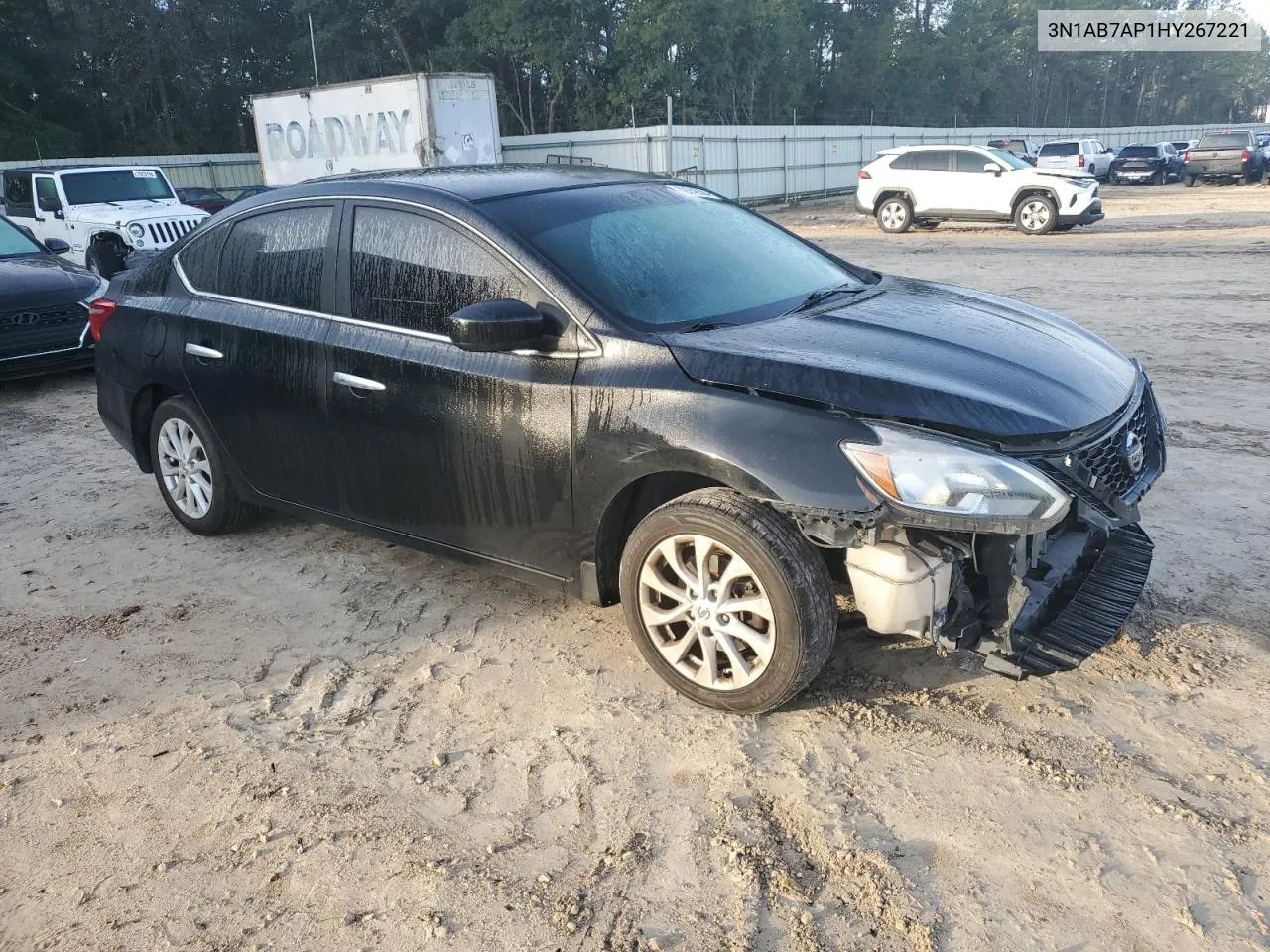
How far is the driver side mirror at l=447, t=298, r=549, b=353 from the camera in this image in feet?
10.6

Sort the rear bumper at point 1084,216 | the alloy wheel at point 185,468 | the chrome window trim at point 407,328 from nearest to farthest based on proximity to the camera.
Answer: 1. the chrome window trim at point 407,328
2. the alloy wheel at point 185,468
3. the rear bumper at point 1084,216

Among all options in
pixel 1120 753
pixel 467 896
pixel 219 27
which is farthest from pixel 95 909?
pixel 219 27

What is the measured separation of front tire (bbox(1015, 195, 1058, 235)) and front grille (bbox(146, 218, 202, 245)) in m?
13.8

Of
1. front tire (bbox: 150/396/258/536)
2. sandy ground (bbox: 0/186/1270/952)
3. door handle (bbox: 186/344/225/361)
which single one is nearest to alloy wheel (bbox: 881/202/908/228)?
sandy ground (bbox: 0/186/1270/952)

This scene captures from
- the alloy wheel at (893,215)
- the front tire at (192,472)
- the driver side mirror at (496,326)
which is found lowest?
the alloy wheel at (893,215)

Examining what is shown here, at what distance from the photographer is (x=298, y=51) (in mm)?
46094

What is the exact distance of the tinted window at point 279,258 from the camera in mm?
4133

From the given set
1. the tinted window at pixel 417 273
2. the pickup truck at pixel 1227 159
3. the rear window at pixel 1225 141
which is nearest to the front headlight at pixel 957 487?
the tinted window at pixel 417 273

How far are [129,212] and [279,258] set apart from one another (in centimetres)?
1260

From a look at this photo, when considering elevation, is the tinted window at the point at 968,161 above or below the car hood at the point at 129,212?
above

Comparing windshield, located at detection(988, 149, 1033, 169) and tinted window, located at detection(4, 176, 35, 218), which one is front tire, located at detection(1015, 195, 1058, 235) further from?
tinted window, located at detection(4, 176, 35, 218)

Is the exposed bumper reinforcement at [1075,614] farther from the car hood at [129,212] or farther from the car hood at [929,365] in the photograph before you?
the car hood at [129,212]

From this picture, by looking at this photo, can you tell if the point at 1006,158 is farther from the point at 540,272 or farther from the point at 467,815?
the point at 467,815

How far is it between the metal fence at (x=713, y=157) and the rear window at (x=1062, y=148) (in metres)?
7.08
